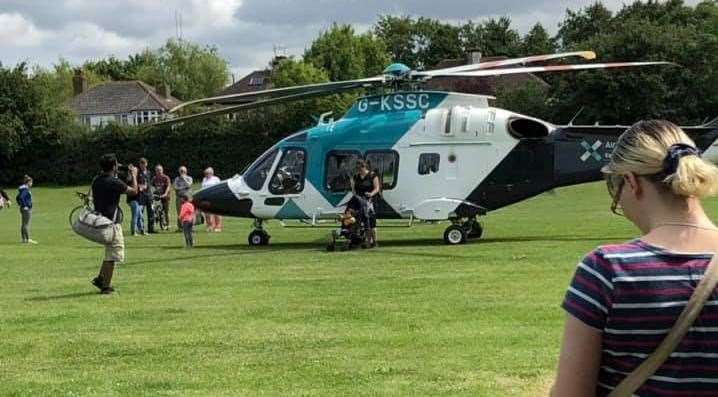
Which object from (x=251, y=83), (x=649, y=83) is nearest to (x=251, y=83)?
(x=251, y=83)

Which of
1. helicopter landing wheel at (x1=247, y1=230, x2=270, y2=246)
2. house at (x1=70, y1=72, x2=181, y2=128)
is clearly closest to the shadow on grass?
helicopter landing wheel at (x1=247, y1=230, x2=270, y2=246)

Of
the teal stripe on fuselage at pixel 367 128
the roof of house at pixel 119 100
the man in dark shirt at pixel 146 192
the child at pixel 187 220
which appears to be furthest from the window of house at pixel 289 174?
the roof of house at pixel 119 100

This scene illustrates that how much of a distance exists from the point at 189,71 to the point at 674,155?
346 feet

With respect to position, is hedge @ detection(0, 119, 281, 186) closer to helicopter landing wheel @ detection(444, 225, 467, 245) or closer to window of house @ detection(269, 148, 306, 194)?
window of house @ detection(269, 148, 306, 194)

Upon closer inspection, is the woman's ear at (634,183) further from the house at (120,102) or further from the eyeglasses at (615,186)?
the house at (120,102)

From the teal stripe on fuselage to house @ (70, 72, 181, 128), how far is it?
74988 mm

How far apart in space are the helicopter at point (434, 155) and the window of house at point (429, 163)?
0.8 inches

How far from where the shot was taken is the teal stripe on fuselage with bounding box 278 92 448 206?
17.5 meters

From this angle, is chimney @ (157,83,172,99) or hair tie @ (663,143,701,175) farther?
chimney @ (157,83,172,99)

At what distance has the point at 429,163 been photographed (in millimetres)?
17500

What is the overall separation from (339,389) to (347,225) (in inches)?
412

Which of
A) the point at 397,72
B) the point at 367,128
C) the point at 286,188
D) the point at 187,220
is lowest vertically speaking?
the point at 187,220

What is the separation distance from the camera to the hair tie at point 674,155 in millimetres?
2521

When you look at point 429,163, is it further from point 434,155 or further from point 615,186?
point 615,186
